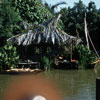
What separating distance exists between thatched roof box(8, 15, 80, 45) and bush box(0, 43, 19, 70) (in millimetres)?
1129

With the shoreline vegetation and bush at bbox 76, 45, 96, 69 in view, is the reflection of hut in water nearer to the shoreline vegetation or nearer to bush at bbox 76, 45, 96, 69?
the shoreline vegetation

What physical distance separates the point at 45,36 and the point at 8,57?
9.65ft

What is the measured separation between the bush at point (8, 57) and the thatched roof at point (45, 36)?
1129mm

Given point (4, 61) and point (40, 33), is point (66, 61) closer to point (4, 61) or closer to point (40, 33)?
point (40, 33)

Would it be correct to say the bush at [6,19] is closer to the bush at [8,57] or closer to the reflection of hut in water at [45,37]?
the reflection of hut in water at [45,37]

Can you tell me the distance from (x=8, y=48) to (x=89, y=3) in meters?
14.5

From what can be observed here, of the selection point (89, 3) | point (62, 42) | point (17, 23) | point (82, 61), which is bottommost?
point (82, 61)

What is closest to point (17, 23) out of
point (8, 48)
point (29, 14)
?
point (29, 14)

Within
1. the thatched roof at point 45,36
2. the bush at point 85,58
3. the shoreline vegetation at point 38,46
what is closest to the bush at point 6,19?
the shoreline vegetation at point 38,46

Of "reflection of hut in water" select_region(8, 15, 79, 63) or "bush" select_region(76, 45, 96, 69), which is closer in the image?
"bush" select_region(76, 45, 96, 69)

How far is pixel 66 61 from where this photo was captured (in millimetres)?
19250

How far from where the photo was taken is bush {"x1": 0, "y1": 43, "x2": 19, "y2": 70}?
17734mm

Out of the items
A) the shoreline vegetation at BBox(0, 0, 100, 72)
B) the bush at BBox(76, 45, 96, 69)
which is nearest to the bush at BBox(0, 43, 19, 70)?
the shoreline vegetation at BBox(0, 0, 100, 72)

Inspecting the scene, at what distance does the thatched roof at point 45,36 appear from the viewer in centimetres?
1905
